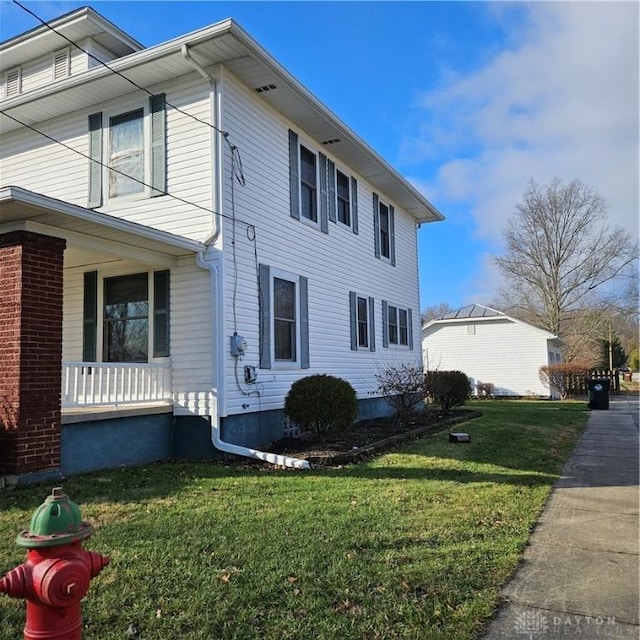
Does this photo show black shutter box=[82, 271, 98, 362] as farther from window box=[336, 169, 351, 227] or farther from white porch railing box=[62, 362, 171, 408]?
window box=[336, 169, 351, 227]

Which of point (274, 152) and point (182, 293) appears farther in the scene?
point (274, 152)

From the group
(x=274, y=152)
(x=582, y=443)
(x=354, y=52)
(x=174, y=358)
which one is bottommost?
(x=582, y=443)

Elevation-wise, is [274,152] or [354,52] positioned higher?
[354,52]

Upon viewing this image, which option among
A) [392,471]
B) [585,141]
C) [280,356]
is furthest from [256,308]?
[585,141]

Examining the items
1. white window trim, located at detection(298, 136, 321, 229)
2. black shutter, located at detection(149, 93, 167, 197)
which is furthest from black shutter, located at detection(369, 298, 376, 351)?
black shutter, located at detection(149, 93, 167, 197)

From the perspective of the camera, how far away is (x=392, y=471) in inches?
290

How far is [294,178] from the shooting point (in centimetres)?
1112

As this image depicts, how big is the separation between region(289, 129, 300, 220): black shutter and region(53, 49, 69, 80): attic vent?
16.3 feet

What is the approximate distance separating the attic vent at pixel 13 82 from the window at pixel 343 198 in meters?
7.29

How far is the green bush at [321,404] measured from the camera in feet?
30.8

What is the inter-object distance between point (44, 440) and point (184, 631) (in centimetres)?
447

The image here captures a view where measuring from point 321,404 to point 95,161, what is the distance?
5.84 metres

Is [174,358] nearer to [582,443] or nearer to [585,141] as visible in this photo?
[582,443]

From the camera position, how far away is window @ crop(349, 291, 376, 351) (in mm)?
13289
